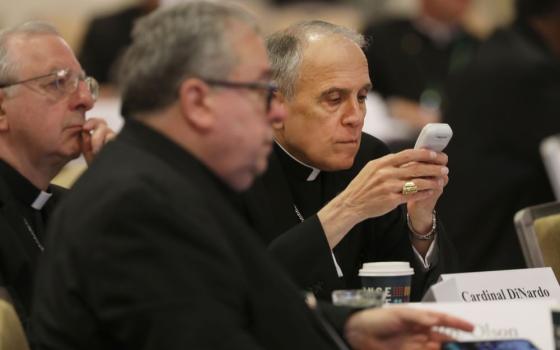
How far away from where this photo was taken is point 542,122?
19.9 ft

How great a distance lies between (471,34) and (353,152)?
469 centimetres

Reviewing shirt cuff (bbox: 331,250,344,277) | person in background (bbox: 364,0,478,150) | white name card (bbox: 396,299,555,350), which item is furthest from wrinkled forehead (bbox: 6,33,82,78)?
person in background (bbox: 364,0,478,150)

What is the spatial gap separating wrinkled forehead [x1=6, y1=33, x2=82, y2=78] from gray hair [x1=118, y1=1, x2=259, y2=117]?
1372 millimetres

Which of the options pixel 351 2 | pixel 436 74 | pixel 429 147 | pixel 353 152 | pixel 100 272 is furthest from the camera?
pixel 351 2

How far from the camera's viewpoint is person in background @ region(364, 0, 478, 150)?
732 cm

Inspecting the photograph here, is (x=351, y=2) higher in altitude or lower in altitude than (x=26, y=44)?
lower

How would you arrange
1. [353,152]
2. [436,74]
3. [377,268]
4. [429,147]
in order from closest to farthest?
[377,268], [429,147], [353,152], [436,74]

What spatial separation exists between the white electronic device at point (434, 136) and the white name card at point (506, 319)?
68cm

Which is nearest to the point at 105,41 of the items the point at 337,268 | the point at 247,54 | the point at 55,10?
the point at 55,10

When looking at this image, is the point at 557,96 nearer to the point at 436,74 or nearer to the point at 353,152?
the point at 436,74

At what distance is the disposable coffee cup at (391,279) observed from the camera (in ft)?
9.86

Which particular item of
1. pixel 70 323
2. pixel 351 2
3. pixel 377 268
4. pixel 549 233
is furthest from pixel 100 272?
pixel 351 2

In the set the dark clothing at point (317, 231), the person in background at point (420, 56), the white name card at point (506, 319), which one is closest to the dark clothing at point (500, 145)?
the person in background at point (420, 56)

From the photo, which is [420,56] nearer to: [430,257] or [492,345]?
[430,257]
